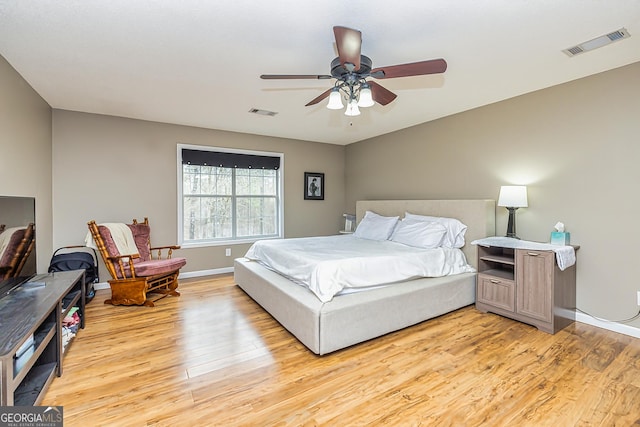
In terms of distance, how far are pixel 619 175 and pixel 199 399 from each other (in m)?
3.81

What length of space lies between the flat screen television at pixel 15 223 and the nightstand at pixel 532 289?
4033 millimetres

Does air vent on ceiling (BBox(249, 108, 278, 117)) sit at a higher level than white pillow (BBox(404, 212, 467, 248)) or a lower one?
higher

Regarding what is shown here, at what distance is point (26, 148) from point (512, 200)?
4999 millimetres

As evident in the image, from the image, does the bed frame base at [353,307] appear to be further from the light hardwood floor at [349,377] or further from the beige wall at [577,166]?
the beige wall at [577,166]

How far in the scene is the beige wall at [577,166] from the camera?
267 centimetres

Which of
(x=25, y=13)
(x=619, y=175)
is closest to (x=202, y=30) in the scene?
(x=25, y=13)

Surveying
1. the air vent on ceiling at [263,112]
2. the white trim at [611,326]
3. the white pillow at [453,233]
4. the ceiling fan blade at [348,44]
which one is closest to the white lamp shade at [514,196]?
the white pillow at [453,233]

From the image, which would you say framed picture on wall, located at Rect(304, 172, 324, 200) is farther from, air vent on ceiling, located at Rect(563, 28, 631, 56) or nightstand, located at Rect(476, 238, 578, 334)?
air vent on ceiling, located at Rect(563, 28, 631, 56)

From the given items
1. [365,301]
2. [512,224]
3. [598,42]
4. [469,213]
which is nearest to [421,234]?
[469,213]

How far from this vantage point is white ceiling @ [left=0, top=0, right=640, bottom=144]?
6.05 ft

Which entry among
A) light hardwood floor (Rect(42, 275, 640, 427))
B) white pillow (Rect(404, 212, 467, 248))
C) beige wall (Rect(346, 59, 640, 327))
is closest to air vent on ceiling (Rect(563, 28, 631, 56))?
beige wall (Rect(346, 59, 640, 327))

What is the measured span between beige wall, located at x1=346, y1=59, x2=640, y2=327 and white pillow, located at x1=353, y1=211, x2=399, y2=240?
3.01 ft

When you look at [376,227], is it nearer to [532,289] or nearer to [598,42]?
[532,289]

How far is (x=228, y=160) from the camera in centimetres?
492
